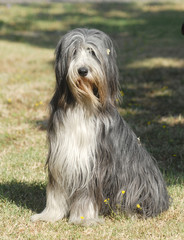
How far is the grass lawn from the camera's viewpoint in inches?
161

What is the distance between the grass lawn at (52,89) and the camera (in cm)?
408

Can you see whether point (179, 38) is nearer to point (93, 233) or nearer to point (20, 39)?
point (20, 39)

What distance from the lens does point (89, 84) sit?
3.59 meters

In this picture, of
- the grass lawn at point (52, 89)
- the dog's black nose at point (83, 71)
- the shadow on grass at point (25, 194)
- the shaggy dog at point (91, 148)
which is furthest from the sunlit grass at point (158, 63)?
the dog's black nose at point (83, 71)

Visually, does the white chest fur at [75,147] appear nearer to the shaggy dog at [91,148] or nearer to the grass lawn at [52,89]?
the shaggy dog at [91,148]

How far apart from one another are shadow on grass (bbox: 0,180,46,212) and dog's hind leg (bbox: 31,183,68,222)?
0.28 m

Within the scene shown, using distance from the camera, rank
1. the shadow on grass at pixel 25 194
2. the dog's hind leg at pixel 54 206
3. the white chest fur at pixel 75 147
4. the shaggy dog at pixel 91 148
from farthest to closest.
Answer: the shadow on grass at pixel 25 194 → the dog's hind leg at pixel 54 206 → the white chest fur at pixel 75 147 → the shaggy dog at pixel 91 148

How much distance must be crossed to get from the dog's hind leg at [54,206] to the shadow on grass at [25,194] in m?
0.28

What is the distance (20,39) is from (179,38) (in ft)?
16.9

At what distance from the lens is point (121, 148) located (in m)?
3.93

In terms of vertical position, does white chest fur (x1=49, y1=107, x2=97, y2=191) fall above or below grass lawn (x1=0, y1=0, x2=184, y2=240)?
above

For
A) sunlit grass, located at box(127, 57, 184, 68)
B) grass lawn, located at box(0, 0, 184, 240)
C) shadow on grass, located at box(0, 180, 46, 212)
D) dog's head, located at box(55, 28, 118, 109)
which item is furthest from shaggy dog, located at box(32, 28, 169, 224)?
sunlit grass, located at box(127, 57, 184, 68)

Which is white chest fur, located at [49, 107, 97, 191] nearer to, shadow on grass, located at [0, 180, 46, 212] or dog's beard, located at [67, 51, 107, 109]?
dog's beard, located at [67, 51, 107, 109]

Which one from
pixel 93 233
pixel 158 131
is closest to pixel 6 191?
pixel 93 233
